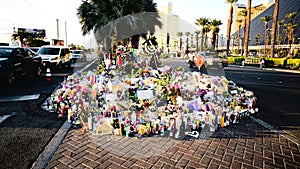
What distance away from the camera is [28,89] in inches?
304

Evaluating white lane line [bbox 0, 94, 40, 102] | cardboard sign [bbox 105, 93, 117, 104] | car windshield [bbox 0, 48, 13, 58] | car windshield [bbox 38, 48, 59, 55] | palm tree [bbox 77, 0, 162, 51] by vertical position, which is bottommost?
white lane line [bbox 0, 94, 40, 102]

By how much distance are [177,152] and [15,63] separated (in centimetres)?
778

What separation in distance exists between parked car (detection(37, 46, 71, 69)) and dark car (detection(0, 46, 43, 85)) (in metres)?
3.03

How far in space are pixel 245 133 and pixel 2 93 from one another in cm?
741

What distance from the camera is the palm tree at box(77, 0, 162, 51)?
42.3 feet

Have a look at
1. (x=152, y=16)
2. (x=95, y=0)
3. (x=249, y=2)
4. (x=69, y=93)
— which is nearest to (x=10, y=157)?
(x=69, y=93)

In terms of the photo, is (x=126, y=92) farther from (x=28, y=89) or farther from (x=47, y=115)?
(x=28, y=89)

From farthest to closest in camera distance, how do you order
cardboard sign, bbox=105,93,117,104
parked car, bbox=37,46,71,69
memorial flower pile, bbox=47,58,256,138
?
parked car, bbox=37,46,71,69 → cardboard sign, bbox=105,93,117,104 → memorial flower pile, bbox=47,58,256,138

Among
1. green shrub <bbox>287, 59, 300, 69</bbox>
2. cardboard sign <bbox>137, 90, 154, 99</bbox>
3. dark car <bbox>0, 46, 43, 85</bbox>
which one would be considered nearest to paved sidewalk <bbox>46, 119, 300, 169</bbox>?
cardboard sign <bbox>137, 90, 154, 99</bbox>

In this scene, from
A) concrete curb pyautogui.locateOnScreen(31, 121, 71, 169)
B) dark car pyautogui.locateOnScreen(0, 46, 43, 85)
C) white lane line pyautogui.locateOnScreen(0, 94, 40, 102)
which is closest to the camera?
concrete curb pyautogui.locateOnScreen(31, 121, 71, 169)

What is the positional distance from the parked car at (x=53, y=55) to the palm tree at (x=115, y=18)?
7.41 ft

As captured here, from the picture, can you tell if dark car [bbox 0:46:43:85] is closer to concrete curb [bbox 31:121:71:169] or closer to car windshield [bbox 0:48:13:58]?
car windshield [bbox 0:48:13:58]

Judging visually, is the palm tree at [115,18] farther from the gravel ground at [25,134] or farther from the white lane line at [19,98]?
the gravel ground at [25,134]

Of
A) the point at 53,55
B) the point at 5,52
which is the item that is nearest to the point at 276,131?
the point at 5,52
